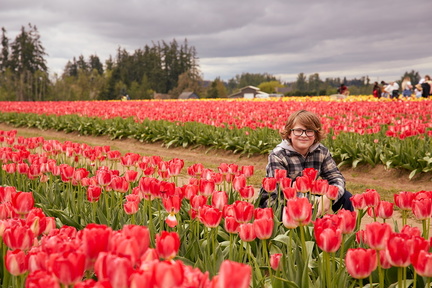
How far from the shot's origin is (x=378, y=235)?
5.51ft

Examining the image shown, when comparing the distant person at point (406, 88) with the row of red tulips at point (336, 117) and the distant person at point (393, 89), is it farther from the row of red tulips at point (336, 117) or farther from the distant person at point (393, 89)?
the row of red tulips at point (336, 117)

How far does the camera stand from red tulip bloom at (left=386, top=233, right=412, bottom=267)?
1.57 m

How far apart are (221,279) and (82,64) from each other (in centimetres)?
11107

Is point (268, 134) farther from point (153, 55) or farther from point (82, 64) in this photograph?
point (82, 64)

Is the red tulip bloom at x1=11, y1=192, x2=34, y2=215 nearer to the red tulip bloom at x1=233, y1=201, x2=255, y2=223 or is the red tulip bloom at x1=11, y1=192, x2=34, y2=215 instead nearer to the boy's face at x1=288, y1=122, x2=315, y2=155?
the red tulip bloom at x1=233, y1=201, x2=255, y2=223

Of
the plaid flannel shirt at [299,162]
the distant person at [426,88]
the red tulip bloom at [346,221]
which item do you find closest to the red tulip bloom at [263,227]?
the red tulip bloom at [346,221]

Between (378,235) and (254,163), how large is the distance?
24.3ft

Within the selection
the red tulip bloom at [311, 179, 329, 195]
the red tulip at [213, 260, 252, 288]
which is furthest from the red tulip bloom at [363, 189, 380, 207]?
the red tulip at [213, 260, 252, 288]

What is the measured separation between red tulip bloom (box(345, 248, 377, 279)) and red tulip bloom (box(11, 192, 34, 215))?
1.55m

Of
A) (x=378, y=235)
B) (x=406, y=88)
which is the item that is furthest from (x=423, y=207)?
(x=406, y=88)

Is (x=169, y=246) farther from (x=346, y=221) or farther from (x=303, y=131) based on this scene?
(x=303, y=131)

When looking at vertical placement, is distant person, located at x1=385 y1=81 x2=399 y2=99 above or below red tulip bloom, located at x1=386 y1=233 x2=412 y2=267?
above

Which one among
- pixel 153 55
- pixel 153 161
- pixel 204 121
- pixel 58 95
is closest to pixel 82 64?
pixel 153 55

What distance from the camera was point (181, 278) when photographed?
0.99 meters
